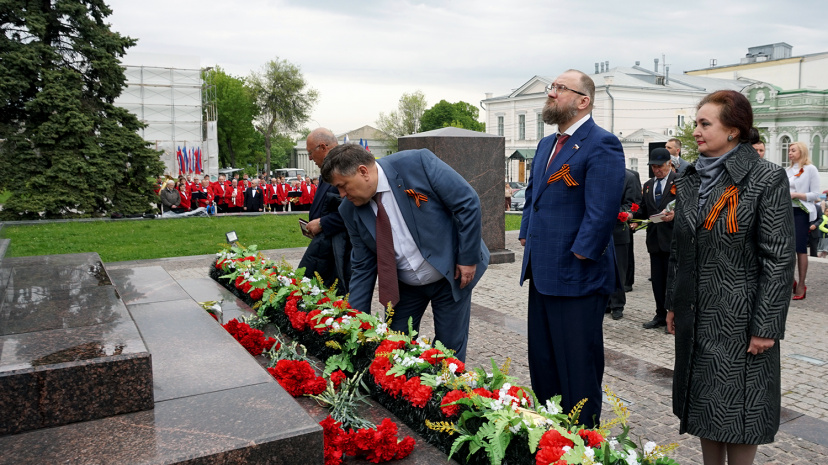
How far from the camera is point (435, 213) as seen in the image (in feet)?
12.7

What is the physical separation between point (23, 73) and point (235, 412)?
21819 millimetres

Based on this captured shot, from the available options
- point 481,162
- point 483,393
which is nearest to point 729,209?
point 483,393

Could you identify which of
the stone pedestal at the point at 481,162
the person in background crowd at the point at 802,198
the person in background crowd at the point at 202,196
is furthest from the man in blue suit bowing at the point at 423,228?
the person in background crowd at the point at 202,196

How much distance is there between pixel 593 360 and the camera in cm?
358

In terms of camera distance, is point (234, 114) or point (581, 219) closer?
point (581, 219)

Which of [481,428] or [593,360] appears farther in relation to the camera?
[593,360]

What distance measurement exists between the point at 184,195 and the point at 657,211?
1905 cm

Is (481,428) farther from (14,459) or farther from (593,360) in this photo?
(14,459)

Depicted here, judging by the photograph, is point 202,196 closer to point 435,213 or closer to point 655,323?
point 655,323

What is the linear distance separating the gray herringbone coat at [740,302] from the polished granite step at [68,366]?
241 centimetres

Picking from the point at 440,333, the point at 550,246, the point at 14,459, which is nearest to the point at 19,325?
the point at 14,459

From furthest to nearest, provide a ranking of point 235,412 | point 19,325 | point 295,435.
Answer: point 19,325, point 235,412, point 295,435

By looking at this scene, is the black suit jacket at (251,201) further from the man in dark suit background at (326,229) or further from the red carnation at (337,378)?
the red carnation at (337,378)

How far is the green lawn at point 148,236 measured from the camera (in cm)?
1317
